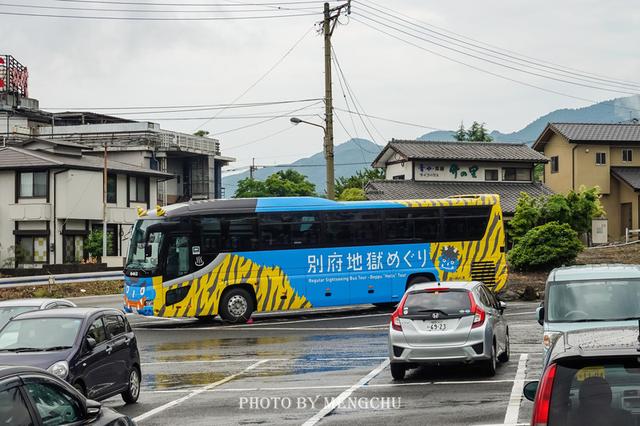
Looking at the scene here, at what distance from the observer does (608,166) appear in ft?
201

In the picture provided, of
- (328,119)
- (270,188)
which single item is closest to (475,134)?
(270,188)

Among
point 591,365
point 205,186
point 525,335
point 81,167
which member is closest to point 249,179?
point 205,186

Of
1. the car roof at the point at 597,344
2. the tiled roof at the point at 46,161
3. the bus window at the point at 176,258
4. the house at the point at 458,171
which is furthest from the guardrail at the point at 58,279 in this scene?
the car roof at the point at 597,344

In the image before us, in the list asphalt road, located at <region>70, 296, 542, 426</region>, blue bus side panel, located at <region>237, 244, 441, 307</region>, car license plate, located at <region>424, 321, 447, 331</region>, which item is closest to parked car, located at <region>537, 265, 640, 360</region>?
asphalt road, located at <region>70, 296, 542, 426</region>

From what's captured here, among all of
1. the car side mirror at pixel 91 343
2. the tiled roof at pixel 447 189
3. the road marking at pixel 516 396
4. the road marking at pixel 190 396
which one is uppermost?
the tiled roof at pixel 447 189

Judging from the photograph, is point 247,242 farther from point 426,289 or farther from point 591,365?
point 591,365

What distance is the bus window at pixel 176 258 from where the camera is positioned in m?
28.4

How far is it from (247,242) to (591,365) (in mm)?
23749

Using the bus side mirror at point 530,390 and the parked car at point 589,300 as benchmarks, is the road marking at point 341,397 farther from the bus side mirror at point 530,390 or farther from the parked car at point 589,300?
the bus side mirror at point 530,390

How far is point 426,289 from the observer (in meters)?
16.5

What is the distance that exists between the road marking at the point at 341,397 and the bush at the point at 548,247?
1858 cm

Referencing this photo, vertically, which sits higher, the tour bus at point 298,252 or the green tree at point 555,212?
the green tree at point 555,212

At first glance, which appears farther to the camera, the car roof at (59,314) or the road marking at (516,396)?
the car roof at (59,314)

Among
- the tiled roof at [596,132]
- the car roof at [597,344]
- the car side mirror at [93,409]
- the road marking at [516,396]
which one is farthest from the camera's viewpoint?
the tiled roof at [596,132]
